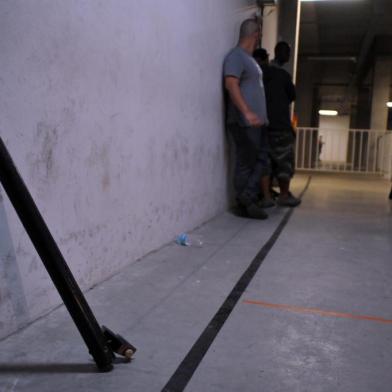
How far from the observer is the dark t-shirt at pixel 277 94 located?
14.7 feet

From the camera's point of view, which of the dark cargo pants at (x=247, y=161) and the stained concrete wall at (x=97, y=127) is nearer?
the stained concrete wall at (x=97, y=127)

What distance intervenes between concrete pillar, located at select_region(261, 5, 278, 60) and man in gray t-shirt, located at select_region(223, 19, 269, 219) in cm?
165

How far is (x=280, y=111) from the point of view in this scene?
4.48 m

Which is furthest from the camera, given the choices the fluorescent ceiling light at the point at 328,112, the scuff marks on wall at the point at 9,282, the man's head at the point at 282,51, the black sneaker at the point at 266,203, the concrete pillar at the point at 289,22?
the fluorescent ceiling light at the point at 328,112

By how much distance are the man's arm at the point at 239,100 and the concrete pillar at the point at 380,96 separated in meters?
10.7

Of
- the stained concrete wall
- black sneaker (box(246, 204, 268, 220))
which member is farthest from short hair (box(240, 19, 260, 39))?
black sneaker (box(246, 204, 268, 220))

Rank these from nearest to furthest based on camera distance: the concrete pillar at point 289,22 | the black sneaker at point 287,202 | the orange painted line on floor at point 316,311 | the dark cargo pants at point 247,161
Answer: the orange painted line on floor at point 316,311
the dark cargo pants at point 247,161
the black sneaker at point 287,202
the concrete pillar at point 289,22

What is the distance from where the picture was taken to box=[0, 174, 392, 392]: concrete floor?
1.34 m

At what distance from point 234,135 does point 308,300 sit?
2.16m

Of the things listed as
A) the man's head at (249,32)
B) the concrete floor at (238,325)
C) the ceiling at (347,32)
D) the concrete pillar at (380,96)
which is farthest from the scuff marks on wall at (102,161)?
the concrete pillar at (380,96)

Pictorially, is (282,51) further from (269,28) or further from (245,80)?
(269,28)

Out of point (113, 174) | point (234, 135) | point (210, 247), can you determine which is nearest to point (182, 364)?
point (113, 174)

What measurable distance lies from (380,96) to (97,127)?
13.0 m

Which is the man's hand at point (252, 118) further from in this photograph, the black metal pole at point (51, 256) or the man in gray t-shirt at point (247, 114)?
the black metal pole at point (51, 256)
